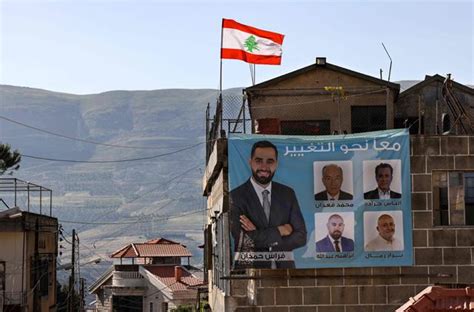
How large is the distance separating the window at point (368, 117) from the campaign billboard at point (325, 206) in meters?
6.39

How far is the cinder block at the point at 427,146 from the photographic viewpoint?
27891 mm

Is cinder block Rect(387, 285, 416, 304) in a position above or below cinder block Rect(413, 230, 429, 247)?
below

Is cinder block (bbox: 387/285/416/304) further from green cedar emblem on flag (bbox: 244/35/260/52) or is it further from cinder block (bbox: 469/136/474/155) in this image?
green cedar emblem on flag (bbox: 244/35/260/52)

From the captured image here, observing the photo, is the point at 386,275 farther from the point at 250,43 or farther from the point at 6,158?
the point at 6,158

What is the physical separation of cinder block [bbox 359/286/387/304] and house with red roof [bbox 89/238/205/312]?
5428cm

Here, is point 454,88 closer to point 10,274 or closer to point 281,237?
point 281,237

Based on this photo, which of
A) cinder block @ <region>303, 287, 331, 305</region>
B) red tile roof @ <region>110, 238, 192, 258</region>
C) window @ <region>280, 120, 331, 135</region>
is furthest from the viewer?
red tile roof @ <region>110, 238, 192, 258</region>

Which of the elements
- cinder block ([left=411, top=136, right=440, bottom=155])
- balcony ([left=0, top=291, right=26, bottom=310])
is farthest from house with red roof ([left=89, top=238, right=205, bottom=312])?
cinder block ([left=411, top=136, right=440, bottom=155])

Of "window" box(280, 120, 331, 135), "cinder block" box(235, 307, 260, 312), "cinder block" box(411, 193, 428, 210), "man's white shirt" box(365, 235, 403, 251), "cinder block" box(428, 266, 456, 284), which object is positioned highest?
"window" box(280, 120, 331, 135)

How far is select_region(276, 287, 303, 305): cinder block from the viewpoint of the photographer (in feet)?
90.7

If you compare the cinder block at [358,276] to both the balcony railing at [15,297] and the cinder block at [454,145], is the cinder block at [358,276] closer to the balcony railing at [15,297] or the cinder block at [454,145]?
the cinder block at [454,145]

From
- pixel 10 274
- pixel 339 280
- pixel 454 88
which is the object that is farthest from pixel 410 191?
pixel 10 274

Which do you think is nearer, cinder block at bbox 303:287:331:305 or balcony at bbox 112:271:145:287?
cinder block at bbox 303:287:331:305

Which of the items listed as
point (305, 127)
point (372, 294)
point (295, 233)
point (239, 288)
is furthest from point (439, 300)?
point (305, 127)
